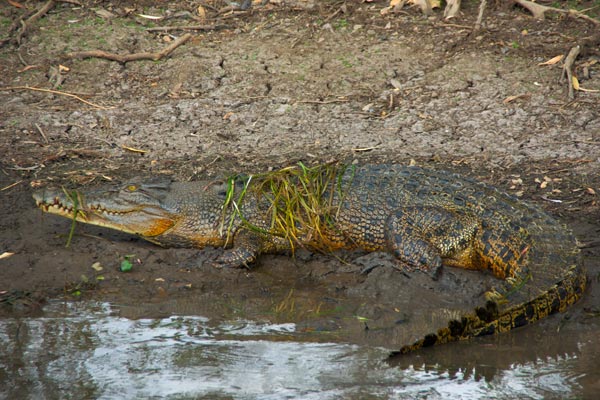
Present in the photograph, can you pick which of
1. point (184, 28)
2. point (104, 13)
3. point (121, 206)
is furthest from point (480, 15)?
point (121, 206)

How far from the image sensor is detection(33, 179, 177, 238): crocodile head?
545 centimetres

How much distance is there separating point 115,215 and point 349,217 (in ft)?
5.74

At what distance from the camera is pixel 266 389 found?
3.77 meters

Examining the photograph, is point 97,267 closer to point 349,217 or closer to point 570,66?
point 349,217

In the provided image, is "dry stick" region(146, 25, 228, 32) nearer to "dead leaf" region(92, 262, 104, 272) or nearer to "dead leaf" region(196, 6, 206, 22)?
"dead leaf" region(196, 6, 206, 22)

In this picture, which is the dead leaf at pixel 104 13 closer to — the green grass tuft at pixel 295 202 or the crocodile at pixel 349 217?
the crocodile at pixel 349 217

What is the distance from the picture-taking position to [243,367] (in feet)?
13.1

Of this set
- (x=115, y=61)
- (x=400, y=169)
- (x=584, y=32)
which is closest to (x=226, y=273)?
(x=400, y=169)

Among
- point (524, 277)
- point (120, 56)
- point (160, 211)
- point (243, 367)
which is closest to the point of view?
point (243, 367)

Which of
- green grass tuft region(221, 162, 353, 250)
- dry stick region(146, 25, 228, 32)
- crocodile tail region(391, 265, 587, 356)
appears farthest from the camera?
dry stick region(146, 25, 228, 32)

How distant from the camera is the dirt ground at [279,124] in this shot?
5031 mm

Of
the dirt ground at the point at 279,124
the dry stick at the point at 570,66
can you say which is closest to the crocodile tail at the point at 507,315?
the dirt ground at the point at 279,124

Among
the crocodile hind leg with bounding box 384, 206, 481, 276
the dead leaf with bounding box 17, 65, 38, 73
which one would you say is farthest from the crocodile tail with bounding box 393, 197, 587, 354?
the dead leaf with bounding box 17, 65, 38, 73

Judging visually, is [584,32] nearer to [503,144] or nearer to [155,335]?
[503,144]
